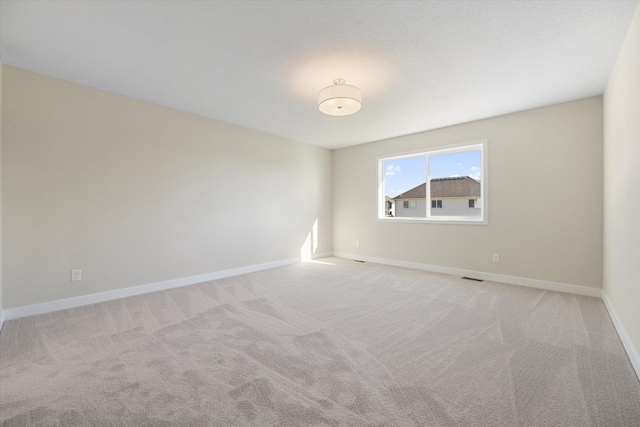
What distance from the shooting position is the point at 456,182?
4.66 meters

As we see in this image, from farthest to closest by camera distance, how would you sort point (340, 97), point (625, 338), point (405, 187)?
point (405, 187), point (340, 97), point (625, 338)

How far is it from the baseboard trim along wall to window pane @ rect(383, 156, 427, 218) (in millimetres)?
2811

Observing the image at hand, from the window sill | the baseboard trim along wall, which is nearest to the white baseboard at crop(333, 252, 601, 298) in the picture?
the window sill

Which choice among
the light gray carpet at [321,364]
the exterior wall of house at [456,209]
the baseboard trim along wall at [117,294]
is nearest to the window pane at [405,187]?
the exterior wall of house at [456,209]

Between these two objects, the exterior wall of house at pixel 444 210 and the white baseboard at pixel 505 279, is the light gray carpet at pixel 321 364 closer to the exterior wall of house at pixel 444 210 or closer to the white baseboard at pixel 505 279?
the white baseboard at pixel 505 279

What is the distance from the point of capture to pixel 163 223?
3.71 metres

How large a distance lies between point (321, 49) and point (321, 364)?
254 cm

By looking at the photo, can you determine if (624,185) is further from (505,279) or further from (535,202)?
(505,279)

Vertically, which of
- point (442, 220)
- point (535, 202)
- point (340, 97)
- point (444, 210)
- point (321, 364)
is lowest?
point (321, 364)

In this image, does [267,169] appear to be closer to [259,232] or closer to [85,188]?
[259,232]

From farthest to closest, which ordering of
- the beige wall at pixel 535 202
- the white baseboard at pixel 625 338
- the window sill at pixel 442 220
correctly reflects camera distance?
the window sill at pixel 442 220, the beige wall at pixel 535 202, the white baseboard at pixel 625 338

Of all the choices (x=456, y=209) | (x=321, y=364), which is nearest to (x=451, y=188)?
(x=456, y=209)

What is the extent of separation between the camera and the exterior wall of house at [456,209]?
4.47 m

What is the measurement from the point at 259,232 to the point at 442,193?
3.35 metres
